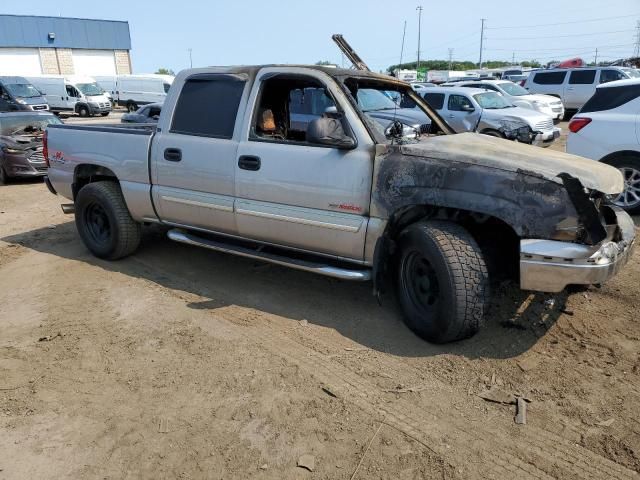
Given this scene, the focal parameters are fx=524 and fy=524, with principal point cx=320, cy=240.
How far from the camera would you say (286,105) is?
5035 mm

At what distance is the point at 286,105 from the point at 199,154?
99cm

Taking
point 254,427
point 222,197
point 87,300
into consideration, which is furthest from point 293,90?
point 254,427

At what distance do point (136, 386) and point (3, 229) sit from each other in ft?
17.3

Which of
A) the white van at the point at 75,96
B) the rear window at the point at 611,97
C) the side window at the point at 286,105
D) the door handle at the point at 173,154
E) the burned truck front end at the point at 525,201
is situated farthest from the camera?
the white van at the point at 75,96

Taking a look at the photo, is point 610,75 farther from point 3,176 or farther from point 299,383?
point 299,383

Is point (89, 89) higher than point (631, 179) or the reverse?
higher

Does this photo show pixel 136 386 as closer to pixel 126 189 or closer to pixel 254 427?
pixel 254 427

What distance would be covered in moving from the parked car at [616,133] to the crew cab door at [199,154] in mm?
5102

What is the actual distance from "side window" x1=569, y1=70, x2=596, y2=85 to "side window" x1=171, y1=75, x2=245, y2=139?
67.0 ft

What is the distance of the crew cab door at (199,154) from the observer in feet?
15.1

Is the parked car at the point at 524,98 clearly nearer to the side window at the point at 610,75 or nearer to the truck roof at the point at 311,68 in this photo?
Result: the side window at the point at 610,75

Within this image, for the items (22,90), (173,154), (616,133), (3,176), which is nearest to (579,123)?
(616,133)

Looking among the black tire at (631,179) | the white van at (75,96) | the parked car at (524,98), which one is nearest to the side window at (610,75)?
the parked car at (524,98)

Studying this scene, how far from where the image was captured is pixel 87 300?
4785 mm
